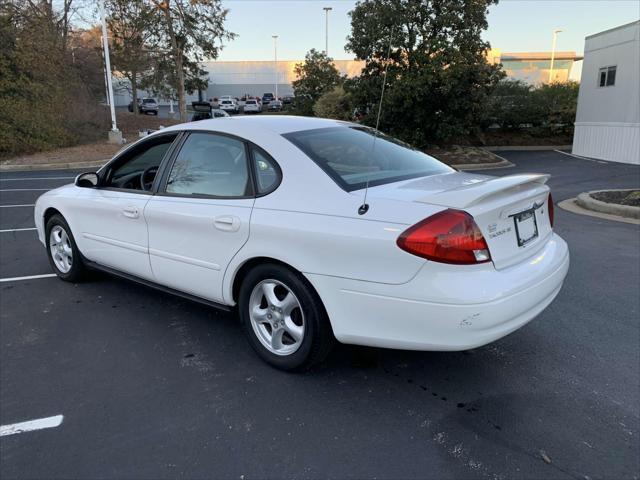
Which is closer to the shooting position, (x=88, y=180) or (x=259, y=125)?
(x=259, y=125)

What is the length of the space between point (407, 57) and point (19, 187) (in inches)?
518

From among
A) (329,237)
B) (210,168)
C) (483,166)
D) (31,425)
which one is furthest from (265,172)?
(483,166)

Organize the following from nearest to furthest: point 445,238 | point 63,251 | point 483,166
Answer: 1. point 445,238
2. point 63,251
3. point 483,166

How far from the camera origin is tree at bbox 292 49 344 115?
90.3ft

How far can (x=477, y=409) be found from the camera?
2936 millimetres

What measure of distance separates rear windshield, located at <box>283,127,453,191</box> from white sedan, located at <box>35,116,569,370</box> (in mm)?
15

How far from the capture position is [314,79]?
2752cm

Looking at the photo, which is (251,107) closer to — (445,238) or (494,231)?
(494,231)

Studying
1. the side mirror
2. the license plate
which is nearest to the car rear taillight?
the license plate

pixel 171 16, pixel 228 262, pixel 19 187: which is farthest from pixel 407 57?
pixel 228 262

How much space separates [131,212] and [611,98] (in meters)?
21.3

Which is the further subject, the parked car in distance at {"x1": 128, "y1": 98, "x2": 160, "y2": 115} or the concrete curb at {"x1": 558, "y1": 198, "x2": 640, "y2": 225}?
the parked car in distance at {"x1": 128, "y1": 98, "x2": 160, "y2": 115}

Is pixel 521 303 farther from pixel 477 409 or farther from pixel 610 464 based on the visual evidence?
pixel 610 464

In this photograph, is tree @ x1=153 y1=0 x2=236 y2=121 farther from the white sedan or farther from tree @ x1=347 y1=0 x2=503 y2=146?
the white sedan
